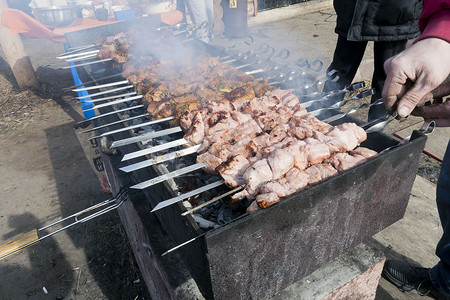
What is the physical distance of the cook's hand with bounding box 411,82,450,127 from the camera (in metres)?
2.20

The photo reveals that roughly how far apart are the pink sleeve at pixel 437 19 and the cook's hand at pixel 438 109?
0.42 meters

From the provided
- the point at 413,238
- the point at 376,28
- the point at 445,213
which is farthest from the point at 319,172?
the point at 376,28

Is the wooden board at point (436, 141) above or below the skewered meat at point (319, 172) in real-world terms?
below

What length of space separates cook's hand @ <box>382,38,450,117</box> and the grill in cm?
33

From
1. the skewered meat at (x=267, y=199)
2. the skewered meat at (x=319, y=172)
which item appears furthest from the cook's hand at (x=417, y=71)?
the skewered meat at (x=267, y=199)

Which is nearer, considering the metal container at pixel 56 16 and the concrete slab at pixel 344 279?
the concrete slab at pixel 344 279

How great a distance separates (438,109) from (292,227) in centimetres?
143

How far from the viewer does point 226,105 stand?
3.00m

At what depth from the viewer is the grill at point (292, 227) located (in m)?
1.74

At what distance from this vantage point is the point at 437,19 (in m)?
2.03

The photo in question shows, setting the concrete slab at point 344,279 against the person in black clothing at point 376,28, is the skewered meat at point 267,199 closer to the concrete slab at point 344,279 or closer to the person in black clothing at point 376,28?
the concrete slab at point 344,279

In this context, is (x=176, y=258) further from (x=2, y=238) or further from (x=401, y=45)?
(x=401, y=45)

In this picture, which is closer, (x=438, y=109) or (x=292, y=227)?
(x=292, y=227)

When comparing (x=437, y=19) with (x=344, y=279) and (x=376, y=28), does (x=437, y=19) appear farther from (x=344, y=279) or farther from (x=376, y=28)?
(x=376, y=28)
